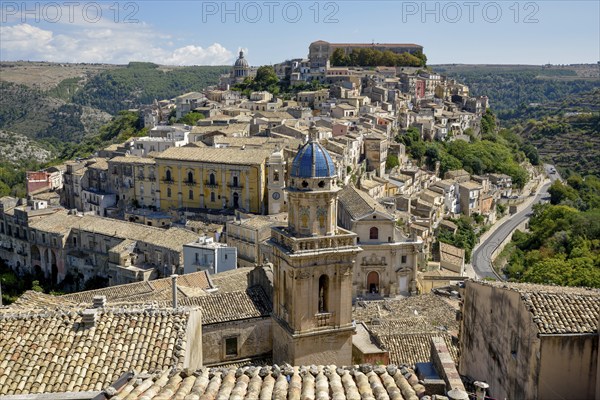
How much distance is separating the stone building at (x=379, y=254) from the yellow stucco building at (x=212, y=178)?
11879mm

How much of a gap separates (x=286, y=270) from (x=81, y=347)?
7308 millimetres

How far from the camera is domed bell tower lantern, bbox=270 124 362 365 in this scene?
17547 millimetres

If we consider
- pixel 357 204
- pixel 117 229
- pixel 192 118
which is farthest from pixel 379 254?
pixel 192 118

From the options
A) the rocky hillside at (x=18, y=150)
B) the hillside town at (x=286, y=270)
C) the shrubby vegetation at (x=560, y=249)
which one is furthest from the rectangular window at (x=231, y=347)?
the rocky hillside at (x=18, y=150)

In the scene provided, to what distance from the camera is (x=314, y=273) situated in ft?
58.2

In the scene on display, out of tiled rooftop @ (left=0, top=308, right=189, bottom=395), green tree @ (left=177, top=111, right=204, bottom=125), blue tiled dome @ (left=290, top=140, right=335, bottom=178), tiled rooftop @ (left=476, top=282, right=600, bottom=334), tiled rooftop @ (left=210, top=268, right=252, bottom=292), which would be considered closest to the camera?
tiled rooftop @ (left=0, top=308, right=189, bottom=395)

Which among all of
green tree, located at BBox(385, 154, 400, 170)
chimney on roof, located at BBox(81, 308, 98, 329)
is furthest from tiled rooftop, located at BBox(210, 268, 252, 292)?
green tree, located at BBox(385, 154, 400, 170)

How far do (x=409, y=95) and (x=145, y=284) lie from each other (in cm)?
7245

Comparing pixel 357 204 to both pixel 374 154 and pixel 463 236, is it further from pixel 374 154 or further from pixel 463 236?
pixel 374 154

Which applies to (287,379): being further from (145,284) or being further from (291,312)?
(145,284)

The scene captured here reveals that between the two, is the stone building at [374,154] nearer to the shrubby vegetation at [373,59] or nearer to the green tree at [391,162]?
the green tree at [391,162]

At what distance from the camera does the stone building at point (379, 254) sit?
3753cm

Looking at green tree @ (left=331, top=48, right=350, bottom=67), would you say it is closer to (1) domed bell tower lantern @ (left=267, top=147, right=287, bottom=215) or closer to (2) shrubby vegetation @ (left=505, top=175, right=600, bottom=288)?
(2) shrubby vegetation @ (left=505, top=175, right=600, bottom=288)

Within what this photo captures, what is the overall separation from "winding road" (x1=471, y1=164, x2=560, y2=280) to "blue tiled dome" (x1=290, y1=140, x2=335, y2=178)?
33901mm
